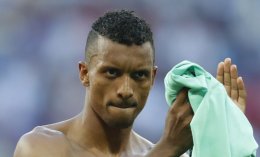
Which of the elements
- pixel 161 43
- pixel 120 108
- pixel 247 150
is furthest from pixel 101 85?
pixel 161 43

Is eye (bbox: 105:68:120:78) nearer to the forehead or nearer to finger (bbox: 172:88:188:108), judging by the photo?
the forehead

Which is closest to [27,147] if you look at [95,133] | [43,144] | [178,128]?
[43,144]

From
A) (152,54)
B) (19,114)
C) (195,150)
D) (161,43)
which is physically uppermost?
(152,54)

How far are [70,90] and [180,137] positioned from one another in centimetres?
246

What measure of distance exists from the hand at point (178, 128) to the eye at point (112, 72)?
266 millimetres

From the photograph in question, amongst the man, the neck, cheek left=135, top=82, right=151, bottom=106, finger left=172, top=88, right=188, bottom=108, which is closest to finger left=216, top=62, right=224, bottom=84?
the man

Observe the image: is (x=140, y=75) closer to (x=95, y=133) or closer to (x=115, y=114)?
(x=115, y=114)

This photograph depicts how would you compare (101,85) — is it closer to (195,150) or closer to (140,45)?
(140,45)

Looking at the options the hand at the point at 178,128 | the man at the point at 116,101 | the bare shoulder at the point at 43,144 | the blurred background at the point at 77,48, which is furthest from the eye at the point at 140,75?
the blurred background at the point at 77,48

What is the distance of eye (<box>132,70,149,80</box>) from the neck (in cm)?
26

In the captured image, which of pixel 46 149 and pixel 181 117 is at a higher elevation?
pixel 181 117

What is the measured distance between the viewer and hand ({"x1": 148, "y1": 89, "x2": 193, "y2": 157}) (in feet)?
7.36

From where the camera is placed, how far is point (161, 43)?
4.95 meters

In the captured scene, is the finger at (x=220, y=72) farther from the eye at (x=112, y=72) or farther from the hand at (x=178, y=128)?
the eye at (x=112, y=72)
